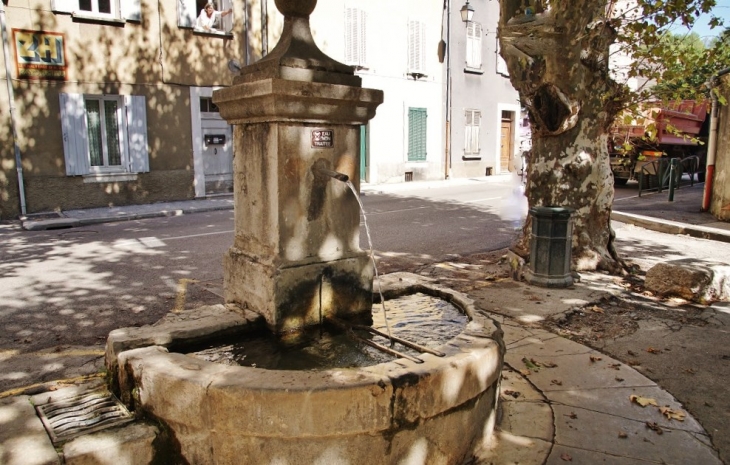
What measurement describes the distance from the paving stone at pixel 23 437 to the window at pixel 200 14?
13.0 metres

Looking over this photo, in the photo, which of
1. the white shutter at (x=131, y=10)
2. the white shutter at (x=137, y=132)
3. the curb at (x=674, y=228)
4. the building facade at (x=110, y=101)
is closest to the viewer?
the curb at (x=674, y=228)

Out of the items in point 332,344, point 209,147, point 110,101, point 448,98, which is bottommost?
point 332,344

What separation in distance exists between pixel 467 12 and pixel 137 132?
1277 cm

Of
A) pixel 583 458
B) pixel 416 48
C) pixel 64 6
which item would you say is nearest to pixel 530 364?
pixel 583 458

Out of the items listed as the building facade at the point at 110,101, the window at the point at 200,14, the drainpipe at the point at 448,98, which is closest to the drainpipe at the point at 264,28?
the building facade at the point at 110,101

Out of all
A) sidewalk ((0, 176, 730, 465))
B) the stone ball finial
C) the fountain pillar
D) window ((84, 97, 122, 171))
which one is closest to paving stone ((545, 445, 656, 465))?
sidewalk ((0, 176, 730, 465))

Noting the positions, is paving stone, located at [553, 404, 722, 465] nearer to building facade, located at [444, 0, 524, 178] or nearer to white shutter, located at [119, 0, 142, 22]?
white shutter, located at [119, 0, 142, 22]

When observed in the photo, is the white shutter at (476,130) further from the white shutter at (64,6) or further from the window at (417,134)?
the white shutter at (64,6)

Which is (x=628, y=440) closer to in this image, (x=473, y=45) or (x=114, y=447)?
(x=114, y=447)

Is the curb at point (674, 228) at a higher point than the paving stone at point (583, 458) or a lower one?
higher

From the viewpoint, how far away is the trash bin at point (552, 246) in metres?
6.21

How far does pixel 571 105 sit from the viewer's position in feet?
21.6

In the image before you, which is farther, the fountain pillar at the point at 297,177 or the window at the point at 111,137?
the window at the point at 111,137

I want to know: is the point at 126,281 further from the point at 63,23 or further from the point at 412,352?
the point at 63,23
